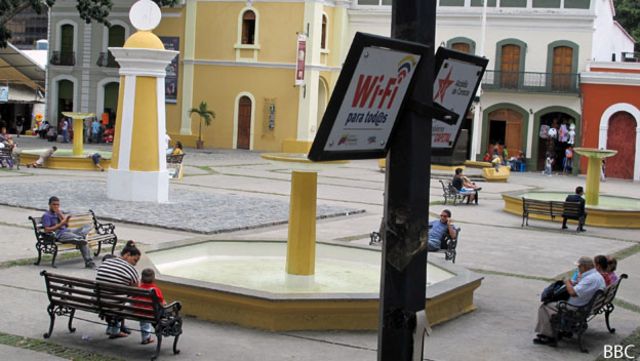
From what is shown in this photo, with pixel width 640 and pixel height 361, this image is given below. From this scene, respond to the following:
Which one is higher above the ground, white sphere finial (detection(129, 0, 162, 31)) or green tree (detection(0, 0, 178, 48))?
green tree (detection(0, 0, 178, 48))

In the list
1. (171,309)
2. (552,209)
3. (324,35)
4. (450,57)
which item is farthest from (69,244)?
(324,35)

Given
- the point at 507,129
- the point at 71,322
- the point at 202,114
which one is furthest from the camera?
the point at 202,114

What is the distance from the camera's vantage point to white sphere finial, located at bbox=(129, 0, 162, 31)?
2033 centimetres

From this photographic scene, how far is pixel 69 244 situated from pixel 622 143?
102 feet

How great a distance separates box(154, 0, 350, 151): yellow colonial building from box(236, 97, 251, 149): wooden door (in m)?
0.05

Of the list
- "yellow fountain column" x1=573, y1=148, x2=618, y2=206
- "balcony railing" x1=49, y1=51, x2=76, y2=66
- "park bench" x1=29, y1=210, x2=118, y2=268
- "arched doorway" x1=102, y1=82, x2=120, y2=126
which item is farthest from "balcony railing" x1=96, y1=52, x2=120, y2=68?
"park bench" x1=29, y1=210, x2=118, y2=268

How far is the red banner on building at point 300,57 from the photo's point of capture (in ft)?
136

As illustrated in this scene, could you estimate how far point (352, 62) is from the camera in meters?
4.18

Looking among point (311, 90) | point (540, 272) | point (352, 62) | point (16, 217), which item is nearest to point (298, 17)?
point (311, 90)

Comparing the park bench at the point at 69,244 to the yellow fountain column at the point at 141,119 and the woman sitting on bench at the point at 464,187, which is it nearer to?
the yellow fountain column at the point at 141,119

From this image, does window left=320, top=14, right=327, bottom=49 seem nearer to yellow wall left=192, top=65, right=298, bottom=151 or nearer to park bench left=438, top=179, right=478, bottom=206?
yellow wall left=192, top=65, right=298, bottom=151

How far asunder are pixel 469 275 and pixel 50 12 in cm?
3964

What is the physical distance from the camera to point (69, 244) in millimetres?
13031

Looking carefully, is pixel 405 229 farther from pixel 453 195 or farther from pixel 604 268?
pixel 453 195
